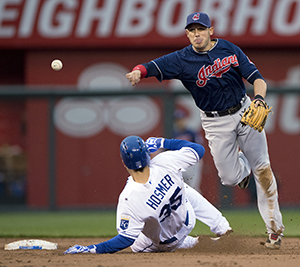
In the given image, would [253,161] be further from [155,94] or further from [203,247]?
[155,94]

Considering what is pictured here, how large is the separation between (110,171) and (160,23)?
350 centimetres

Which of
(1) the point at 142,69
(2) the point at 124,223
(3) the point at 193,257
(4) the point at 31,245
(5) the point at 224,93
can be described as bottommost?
(4) the point at 31,245

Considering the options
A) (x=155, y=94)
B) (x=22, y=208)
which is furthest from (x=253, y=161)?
(x=22, y=208)

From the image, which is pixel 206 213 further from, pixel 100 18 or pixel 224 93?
pixel 100 18

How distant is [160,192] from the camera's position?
399cm

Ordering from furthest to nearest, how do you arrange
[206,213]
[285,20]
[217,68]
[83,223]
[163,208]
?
[285,20] → [83,223] → [206,213] → [217,68] → [163,208]

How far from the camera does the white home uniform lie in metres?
3.92

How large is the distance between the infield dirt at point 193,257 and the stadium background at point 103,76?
374 cm

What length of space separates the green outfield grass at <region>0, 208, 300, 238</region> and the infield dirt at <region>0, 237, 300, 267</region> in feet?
3.00

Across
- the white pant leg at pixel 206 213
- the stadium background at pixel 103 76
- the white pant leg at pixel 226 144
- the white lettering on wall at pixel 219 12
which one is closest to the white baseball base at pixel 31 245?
the white pant leg at pixel 206 213

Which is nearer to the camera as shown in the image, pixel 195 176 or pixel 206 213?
pixel 206 213

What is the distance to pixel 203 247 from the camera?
4.62 m

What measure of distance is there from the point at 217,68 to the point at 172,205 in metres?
1.30

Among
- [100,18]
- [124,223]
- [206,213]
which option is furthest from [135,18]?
[124,223]
